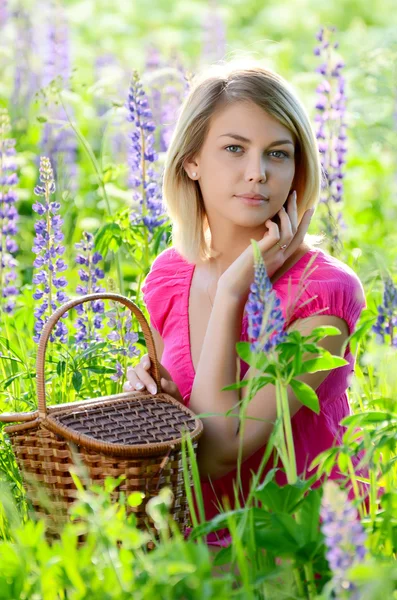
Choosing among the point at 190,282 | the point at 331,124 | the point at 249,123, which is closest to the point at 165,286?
the point at 190,282

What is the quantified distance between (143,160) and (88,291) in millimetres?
528

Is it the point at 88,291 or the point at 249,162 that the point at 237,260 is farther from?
the point at 88,291

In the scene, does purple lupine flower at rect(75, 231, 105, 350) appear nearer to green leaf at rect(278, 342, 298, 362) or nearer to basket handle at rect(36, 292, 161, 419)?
basket handle at rect(36, 292, 161, 419)

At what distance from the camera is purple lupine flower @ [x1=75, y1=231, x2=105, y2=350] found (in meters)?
3.04

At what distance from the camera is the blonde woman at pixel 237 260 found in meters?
2.27

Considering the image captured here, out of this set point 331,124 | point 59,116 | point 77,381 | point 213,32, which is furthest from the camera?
point 213,32

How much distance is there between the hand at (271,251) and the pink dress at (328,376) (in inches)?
2.5

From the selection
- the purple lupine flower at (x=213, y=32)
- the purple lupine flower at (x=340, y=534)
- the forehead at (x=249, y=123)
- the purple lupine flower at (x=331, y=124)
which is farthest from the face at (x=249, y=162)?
the purple lupine flower at (x=213, y=32)

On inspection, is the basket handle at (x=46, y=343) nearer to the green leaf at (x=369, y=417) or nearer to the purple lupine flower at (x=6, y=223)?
the green leaf at (x=369, y=417)

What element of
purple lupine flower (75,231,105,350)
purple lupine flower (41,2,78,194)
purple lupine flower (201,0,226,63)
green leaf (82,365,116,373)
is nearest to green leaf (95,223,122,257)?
purple lupine flower (75,231,105,350)

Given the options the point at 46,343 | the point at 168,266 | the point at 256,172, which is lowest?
the point at 46,343

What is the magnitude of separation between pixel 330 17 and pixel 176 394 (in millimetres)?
11723

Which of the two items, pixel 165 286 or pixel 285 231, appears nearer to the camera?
pixel 285 231

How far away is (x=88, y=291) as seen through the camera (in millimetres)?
3131
